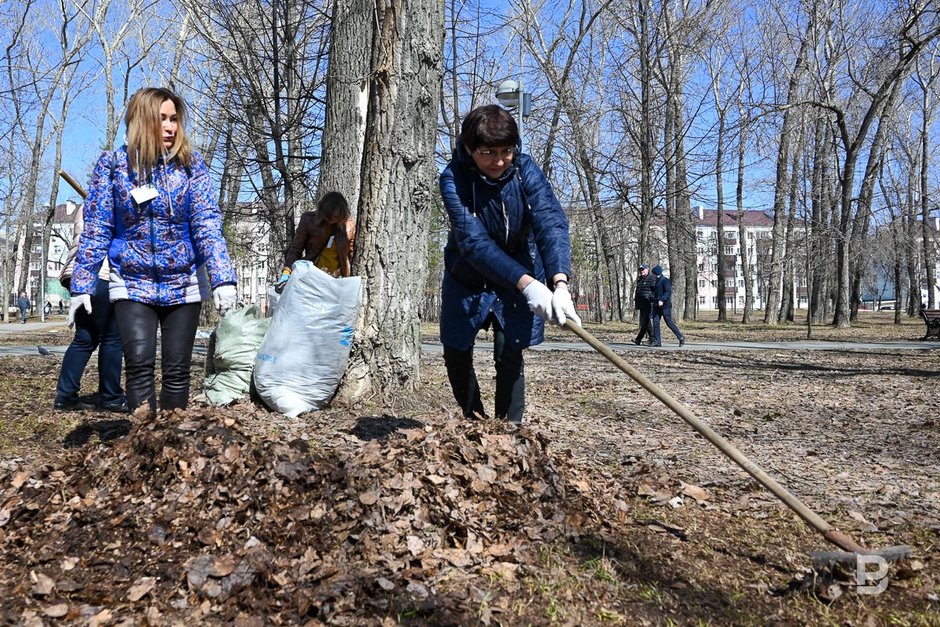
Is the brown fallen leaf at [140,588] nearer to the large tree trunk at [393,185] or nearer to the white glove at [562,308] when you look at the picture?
the white glove at [562,308]

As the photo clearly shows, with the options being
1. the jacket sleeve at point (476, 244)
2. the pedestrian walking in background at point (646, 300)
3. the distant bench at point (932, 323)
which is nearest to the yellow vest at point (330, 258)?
the jacket sleeve at point (476, 244)

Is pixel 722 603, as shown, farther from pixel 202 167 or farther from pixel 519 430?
pixel 202 167

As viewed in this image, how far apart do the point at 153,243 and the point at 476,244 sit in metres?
1.50

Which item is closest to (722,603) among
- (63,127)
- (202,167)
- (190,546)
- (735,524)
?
(735,524)

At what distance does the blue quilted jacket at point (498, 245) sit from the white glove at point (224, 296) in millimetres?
992

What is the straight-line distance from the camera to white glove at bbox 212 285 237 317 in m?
3.53

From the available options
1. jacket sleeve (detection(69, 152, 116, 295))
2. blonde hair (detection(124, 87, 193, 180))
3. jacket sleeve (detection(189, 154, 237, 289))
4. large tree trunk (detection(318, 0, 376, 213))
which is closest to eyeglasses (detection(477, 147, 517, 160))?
jacket sleeve (detection(189, 154, 237, 289))

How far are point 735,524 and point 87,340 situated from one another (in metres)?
4.22

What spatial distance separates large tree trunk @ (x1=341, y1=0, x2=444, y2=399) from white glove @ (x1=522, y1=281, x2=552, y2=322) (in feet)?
7.43

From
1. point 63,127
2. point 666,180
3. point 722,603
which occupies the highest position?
point 63,127

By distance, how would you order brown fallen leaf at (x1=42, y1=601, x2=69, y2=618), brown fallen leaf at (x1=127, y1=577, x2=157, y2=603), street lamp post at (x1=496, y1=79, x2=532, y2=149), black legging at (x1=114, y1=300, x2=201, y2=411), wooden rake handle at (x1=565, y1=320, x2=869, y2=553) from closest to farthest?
brown fallen leaf at (x1=42, y1=601, x2=69, y2=618), brown fallen leaf at (x1=127, y1=577, x2=157, y2=603), wooden rake handle at (x1=565, y1=320, x2=869, y2=553), black legging at (x1=114, y1=300, x2=201, y2=411), street lamp post at (x1=496, y1=79, x2=532, y2=149)

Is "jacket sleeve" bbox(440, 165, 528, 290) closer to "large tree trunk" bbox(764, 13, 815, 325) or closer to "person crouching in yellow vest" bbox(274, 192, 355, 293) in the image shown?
"person crouching in yellow vest" bbox(274, 192, 355, 293)

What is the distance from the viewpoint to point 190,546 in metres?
2.58

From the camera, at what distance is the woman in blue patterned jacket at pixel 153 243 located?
343cm
